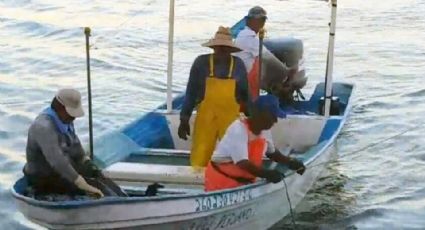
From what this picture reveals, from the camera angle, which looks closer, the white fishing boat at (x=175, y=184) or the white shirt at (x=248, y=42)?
the white fishing boat at (x=175, y=184)

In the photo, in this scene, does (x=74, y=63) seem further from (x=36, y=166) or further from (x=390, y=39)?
(x=36, y=166)

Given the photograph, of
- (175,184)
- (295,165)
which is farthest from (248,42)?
(175,184)

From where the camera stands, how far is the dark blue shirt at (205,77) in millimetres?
9891

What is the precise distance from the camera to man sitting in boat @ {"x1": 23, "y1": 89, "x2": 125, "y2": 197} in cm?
822

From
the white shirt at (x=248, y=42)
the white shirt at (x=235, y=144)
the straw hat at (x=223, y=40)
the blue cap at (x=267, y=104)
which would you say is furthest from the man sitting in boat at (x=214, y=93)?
the blue cap at (x=267, y=104)

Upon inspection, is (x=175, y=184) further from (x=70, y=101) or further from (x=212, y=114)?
(x=70, y=101)

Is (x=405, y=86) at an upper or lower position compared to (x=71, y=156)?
lower

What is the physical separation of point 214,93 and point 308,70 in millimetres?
10443

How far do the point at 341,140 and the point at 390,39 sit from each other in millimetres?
9233

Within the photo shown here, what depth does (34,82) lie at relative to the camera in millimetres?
19312

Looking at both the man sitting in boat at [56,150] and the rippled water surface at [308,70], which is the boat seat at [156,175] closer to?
the man sitting in boat at [56,150]

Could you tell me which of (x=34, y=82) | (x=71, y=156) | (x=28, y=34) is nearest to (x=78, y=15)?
(x=28, y=34)

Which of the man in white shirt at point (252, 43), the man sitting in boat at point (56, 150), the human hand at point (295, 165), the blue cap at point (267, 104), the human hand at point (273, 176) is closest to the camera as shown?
the man sitting in boat at point (56, 150)

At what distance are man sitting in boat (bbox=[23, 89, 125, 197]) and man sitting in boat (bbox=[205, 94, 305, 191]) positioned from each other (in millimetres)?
1181
